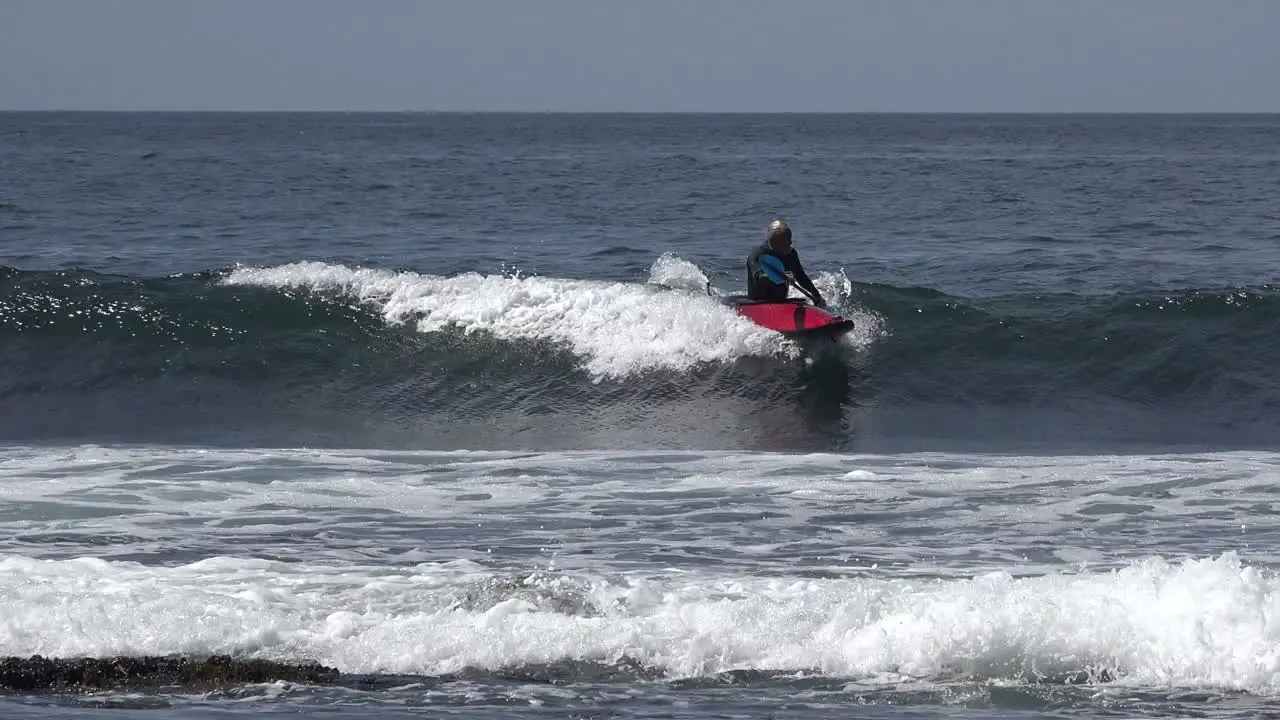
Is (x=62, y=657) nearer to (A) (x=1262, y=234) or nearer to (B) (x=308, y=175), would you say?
(A) (x=1262, y=234)

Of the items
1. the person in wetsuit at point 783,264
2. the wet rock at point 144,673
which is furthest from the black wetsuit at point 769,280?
the wet rock at point 144,673

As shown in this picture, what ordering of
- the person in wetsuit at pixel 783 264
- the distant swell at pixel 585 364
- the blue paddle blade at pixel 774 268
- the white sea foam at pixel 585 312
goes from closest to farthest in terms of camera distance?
the distant swell at pixel 585 364
the person in wetsuit at pixel 783 264
the blue paddle blade at pixel 774 268
the white sea foam at pixel 585 312

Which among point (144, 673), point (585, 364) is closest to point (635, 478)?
point (144, 673)

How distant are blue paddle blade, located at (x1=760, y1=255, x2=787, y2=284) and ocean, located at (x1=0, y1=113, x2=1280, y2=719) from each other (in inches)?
35.9

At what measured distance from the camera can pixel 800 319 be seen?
16.8m

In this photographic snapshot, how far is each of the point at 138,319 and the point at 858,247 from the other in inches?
594

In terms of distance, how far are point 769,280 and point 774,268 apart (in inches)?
5.4

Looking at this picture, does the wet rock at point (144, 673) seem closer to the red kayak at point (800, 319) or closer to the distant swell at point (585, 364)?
the distant swell at point (585, 364)

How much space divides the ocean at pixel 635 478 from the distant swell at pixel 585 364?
64 millimetres

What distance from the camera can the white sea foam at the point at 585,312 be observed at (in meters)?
17.8

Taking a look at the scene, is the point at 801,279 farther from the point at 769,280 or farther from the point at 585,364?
the point at 585,364

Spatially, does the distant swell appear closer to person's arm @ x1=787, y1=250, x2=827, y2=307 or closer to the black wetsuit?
the black wetsuit

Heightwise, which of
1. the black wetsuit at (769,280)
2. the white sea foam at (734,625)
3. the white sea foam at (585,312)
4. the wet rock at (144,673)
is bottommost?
the wet rock at (144,673)

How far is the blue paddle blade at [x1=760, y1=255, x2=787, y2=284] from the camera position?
16.8 metres
